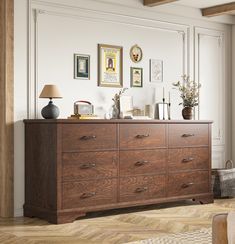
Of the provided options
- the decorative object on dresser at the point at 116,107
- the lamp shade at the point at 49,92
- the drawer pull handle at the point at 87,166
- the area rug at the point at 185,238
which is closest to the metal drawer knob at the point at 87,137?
the drawer pull handle at the point at 87,166

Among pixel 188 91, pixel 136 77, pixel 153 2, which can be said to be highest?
pixel 153 2

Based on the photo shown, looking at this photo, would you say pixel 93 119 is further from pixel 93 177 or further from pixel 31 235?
pixel 31 235

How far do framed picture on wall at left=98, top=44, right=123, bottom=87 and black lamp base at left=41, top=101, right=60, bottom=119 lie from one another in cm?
90

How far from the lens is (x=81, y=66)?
6.34 metres

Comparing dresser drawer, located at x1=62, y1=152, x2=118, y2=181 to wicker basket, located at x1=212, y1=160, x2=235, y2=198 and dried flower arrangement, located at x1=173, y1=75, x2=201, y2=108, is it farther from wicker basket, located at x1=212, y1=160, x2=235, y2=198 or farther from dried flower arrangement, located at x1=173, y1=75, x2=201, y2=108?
wicker basket, located at x1=212, y1=160, x2=235, y2=198

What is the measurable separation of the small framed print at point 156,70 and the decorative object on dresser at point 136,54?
0.64 ft

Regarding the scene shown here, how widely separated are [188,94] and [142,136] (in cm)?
112

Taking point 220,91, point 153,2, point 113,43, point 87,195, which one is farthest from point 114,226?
point 220,91

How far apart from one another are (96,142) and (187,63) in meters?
2.18

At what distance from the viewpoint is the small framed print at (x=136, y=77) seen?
680cm

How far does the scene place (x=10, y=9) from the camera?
5.75m

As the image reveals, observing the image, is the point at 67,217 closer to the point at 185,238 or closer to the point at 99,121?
the point at 99,121

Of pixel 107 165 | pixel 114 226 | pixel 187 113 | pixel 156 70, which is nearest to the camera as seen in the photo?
pixel 114 226

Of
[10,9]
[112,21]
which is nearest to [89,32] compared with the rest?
[112,21]
